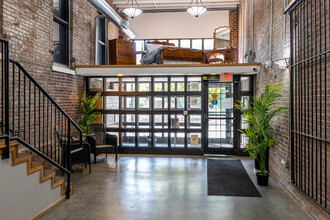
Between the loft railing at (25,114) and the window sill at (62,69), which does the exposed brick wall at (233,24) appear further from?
the loft railing at (25,114)

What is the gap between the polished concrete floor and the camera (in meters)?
3.59

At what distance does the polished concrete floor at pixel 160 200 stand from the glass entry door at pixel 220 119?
168cm

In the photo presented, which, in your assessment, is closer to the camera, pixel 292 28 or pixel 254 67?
pixel 292 28

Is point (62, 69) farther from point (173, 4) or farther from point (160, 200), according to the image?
point (173, 4)

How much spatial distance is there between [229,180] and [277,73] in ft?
7.51

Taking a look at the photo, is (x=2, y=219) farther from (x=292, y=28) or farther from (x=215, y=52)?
(x=215, y=52)

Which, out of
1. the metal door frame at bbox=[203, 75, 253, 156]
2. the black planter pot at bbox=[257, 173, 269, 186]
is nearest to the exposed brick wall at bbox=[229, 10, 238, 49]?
the metal door frame at bbox=[203, 75, 253, 156]

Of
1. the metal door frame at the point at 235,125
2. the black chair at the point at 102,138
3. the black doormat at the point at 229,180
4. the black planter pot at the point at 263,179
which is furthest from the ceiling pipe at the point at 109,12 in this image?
the black planter pot at the point at 263,179

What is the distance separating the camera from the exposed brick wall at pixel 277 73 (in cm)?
432

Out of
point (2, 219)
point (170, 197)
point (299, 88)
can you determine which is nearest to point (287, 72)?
point (299, 88)

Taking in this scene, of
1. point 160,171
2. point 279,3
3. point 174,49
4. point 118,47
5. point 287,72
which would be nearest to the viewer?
point 287,72

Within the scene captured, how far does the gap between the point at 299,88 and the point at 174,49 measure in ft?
12.3

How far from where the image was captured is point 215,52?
842cm

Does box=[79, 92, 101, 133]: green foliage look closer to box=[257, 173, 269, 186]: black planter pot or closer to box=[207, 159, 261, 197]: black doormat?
box=[207, 159, 261, 197]: black doormat
